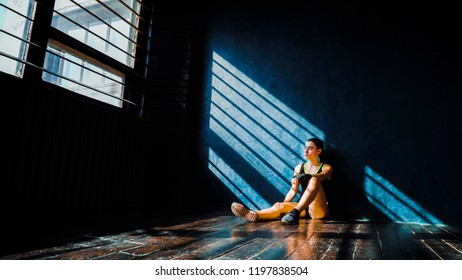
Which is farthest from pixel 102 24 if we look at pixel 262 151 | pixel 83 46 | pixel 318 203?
pixel 318 203

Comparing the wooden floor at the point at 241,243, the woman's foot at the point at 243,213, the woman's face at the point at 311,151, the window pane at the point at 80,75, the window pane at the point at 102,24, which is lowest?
the wooden floor at the point at 241,243

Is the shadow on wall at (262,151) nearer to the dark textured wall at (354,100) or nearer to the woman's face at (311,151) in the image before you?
the dark textured wall at (354,100)

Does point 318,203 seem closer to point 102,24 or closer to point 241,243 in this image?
point 241,243

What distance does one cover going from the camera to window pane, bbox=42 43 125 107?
271cm

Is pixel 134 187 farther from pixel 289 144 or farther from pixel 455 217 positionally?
pixel 455 217

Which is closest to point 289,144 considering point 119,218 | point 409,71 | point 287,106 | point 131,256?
point 287,106

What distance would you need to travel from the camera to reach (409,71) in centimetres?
304

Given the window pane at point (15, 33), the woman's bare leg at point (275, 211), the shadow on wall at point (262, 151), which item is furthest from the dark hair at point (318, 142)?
the window pane at point (15, 33)

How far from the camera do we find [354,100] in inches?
125

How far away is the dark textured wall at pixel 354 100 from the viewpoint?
9.43 ft

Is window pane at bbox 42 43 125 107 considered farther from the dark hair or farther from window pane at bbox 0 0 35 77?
the dark hair

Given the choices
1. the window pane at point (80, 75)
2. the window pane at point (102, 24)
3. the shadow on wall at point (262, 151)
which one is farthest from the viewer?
the shadow on wall at point (262, 151)

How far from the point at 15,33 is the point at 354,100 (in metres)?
3.22

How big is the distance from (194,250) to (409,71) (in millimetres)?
2842
